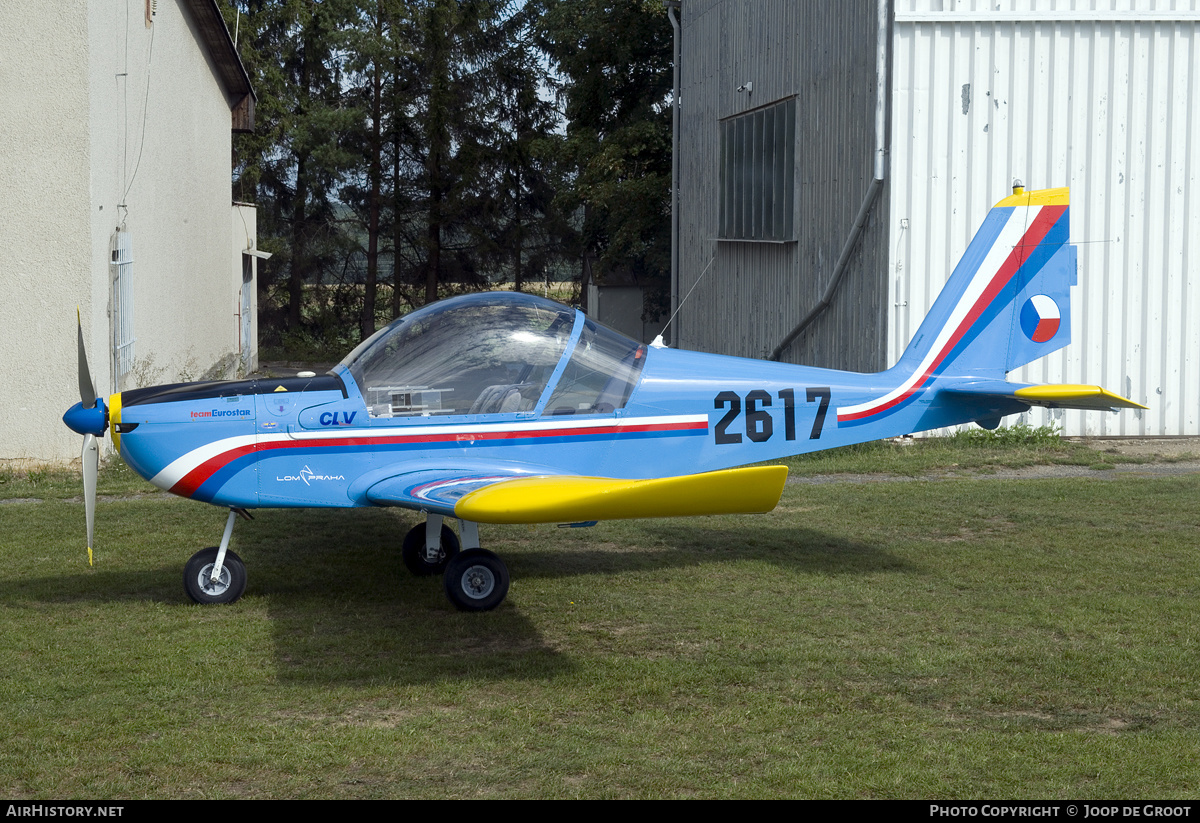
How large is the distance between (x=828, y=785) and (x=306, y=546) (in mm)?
5142

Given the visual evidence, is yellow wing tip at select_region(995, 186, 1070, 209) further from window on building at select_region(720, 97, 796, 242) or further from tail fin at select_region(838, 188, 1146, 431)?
window on building at select_region(720, 97, 796, 242)

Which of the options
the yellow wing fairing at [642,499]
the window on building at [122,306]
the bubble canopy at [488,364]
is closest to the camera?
the yellow wing fairing at [642,499]

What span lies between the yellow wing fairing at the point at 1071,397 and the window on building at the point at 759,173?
8.73 m

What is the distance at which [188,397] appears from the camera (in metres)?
6.34

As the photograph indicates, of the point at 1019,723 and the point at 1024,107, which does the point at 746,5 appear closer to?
the point at 1024,107

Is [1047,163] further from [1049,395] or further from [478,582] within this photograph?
[478,582]

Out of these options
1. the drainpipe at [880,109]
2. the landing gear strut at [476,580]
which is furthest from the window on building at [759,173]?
the landing gear strut at [476,580]

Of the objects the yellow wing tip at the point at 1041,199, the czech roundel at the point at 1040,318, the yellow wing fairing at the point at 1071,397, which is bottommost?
the yellow wing fairing at the point at 1071,397

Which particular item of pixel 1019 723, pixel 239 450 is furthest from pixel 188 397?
pixel 1019 723

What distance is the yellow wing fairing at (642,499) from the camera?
4723 millimetres

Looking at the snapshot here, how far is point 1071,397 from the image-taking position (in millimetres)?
6938

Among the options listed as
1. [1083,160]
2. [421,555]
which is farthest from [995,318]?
[1083,160]

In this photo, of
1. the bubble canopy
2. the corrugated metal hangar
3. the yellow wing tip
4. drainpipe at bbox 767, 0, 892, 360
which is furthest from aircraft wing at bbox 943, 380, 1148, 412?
drainpipe at bbox 767, 0, 892, 360

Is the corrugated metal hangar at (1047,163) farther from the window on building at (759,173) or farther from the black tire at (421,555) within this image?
the black tire at (421,555)
